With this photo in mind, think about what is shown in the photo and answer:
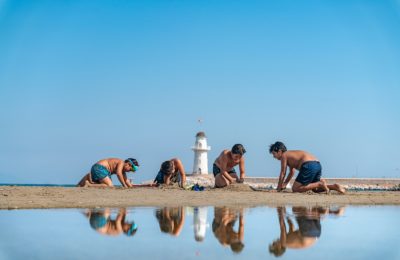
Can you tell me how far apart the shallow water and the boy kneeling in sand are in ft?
16.1

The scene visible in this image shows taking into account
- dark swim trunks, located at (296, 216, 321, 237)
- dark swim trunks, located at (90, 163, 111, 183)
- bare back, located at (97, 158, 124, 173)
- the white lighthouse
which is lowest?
dark swim trunks, located at (296, 216, 321, 237)

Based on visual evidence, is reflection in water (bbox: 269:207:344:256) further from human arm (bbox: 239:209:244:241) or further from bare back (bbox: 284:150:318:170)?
bare back (bbox: 284:150:318:170)

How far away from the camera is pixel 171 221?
547cm

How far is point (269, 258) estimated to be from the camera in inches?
133

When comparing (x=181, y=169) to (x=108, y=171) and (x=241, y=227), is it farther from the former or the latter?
(x=241, y=227)

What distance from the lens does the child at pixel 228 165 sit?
11656 mm

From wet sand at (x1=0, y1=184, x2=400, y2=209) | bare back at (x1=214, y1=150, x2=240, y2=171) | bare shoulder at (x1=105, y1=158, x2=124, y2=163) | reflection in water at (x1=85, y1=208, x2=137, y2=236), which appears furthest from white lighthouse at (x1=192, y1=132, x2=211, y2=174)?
reflection in water at (x1=85, y1=208, x2=137, y2=236)

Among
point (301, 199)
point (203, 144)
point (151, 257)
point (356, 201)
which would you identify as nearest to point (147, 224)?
point (151, 257)

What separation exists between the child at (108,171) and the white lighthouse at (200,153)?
46287 millimetres

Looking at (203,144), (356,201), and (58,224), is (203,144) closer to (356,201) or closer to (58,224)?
(356,201)

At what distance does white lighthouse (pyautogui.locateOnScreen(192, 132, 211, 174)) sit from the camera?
194ft

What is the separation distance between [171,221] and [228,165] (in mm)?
6927

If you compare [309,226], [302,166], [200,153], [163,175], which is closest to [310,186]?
[302,166]

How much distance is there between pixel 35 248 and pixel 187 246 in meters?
1.07
